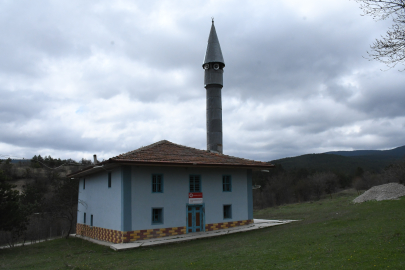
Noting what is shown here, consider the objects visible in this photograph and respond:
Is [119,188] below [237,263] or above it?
above

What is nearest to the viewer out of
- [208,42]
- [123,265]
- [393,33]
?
[393,33]

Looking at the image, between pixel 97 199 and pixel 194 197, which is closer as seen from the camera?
pixel 194 197

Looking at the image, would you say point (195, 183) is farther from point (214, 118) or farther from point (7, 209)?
point (7, 209)

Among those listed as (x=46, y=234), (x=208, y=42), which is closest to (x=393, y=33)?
(x=208, y=42)

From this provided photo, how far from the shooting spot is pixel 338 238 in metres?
11.6

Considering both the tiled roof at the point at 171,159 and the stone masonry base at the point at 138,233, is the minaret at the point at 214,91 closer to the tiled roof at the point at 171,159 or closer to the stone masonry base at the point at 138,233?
the tiled roof at the point at 171,159

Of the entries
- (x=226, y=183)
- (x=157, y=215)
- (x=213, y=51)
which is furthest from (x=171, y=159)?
(x=213, y=51)

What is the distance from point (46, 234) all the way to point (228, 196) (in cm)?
2356

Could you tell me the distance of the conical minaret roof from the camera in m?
30.1

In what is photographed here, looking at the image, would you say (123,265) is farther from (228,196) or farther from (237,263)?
(228,196)

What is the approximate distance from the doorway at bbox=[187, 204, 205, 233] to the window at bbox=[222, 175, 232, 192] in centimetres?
208

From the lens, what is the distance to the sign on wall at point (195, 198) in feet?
61.2

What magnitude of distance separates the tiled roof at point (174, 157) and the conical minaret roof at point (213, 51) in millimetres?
11105

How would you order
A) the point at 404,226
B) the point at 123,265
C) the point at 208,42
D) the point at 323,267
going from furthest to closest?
the point at 208,42 < the point at 404,226 < the point at 123,265 < the point at 323,267
